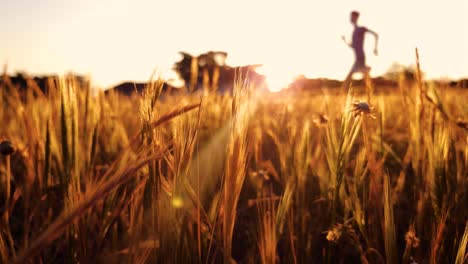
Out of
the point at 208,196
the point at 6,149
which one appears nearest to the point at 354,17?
the point at 208,196

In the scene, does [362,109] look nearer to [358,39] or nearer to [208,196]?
[208,196]

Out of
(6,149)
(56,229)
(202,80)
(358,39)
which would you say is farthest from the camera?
(358,39)

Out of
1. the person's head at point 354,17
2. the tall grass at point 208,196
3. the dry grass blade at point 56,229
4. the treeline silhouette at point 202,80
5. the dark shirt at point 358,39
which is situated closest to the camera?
the dry grass blade at point 56,229

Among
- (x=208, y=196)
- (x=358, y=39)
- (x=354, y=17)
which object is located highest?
(x=354, y=17)

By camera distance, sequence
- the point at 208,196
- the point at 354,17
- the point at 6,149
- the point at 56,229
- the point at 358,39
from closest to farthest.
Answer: the point at 56,229 < the point at 6,149 < the point at 208,196 < the point at 354,17 < the point at 358,39

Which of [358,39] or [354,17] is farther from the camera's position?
[358,39]

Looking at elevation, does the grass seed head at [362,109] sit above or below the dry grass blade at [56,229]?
above

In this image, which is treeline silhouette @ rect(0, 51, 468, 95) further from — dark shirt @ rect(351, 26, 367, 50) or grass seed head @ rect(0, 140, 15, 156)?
dark shirt @ rect(351, 26, 367, 50)

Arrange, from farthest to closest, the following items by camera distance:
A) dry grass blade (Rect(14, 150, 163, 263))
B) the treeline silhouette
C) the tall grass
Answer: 1. the treeline silhouette
2. the tall grass
3. dry grass blade (Rect(14, 150, 163, 263))

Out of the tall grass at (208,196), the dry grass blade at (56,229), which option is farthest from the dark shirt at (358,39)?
the dry grass blade at (56,229)

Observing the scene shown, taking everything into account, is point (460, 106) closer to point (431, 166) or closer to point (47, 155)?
point (431, 166)

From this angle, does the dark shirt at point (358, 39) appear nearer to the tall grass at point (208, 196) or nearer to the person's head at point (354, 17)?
the person's head at point (354, 17)

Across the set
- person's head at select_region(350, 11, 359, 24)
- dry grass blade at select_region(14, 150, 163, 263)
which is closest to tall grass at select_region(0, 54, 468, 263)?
dry grass blade at select_region(14, 150, 163, 263)

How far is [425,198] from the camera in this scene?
90 centimetres
